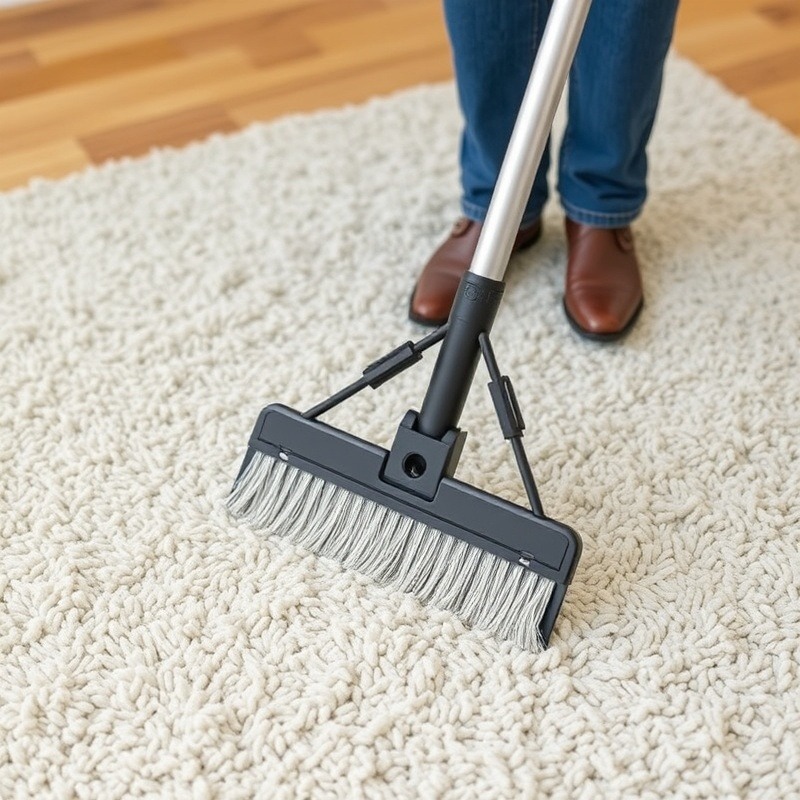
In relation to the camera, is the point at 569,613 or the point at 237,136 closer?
the point at 569,613

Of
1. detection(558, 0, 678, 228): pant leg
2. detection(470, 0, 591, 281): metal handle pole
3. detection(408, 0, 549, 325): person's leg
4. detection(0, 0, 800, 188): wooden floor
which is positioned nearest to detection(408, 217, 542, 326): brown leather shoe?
detection(408, 0, 549, 325): person's leg

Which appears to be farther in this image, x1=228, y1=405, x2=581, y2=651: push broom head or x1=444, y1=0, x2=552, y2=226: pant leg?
x1=444, y1=0, x2=552, y2=226: pant leg

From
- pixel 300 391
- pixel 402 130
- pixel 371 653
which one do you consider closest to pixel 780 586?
pixel 371 653

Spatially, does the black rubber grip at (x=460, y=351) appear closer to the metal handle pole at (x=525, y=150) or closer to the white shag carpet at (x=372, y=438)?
the metal handle pole at (x=525, y=150)

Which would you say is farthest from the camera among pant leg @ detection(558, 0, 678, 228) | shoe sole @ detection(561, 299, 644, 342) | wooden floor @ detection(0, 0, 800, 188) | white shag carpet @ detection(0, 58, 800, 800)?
wooden floor @ detection(0, 0, 800, 188)

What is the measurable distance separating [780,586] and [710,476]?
153mm

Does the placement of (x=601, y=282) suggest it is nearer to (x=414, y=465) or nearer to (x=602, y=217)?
(x=602, y=217)

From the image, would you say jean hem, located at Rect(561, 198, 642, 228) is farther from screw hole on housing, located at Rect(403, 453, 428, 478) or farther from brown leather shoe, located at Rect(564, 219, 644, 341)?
screw hole on housing, located at Rect(403, 453, 428, 478)

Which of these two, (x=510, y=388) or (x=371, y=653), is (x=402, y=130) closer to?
(x=510, y=388)

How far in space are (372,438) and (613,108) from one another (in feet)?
1.52

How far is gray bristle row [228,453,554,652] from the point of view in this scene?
932 mm

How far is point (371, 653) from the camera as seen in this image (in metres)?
0.94

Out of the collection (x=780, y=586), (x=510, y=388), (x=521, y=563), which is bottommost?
(x=780, y=586)

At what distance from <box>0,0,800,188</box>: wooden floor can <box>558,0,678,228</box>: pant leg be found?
0.55 m
